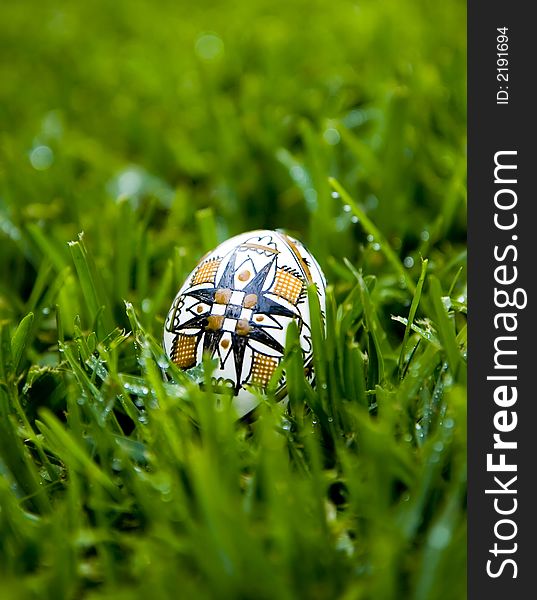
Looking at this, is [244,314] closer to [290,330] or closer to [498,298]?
[290,330]

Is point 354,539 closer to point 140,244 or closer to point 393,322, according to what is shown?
→ point 393,322

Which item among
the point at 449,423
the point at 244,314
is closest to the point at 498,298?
the point at 449,423

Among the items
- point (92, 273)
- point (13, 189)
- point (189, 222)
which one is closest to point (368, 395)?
point (92, 273)

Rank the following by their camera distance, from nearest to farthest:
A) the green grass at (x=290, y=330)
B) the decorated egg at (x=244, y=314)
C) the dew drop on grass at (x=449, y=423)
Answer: the green grass at (x=290, y=330) → the dew drop on grass at (x=449, y=423) → the decorated egg at (x=244, y=314)

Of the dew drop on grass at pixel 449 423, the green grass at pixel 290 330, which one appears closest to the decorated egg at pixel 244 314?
the green grass at pixel 290 330

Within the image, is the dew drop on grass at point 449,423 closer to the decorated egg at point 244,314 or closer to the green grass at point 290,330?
the green grass at point 290,330

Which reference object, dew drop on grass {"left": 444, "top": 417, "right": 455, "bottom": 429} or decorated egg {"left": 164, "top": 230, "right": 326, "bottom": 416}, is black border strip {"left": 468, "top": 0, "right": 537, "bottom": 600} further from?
decorated egg {"left": 164, "top": 230, "right": 326, "bottom": 416}
